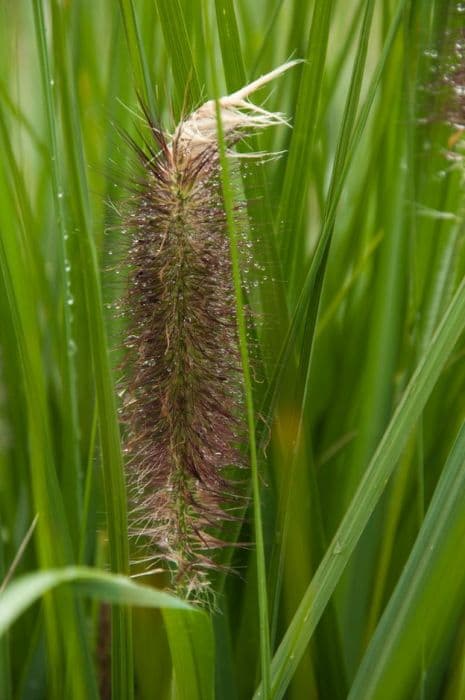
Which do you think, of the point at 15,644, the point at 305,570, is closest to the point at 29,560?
the point at 15,644

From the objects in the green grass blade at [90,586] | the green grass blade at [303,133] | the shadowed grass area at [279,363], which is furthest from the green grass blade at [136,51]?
the green grass blade at [90,586]

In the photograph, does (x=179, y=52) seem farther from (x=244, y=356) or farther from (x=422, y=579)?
(x=422, y=579)

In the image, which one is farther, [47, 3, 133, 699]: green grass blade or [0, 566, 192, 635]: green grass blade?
[47, 3, 133, 699]: green grass blade

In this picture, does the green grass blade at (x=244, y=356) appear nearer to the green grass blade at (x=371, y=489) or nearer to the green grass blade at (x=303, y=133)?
the green grass blade at (x=371, y=489)

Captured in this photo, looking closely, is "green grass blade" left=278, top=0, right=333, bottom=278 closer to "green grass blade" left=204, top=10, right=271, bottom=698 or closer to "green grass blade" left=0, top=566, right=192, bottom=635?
"green grass blade" left=204, top=10, right=271, bottom=698

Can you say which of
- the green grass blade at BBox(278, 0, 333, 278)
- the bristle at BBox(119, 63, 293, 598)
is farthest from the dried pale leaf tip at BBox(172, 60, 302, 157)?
the green grass blade at BBox(278, 0, 333, 278)

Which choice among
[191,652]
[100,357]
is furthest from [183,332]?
[191,652]

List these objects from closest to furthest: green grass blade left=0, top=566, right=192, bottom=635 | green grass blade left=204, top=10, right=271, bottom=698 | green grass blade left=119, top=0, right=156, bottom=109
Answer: green grass blade left=0, top=566, right=192, bottom=635
green grass blade left=204, top=10, right=271, bottom=698
green grass blade left=119, top=0, right=156, bottom=109

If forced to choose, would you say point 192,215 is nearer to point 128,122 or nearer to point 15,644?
point 128,122
